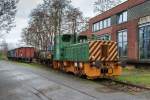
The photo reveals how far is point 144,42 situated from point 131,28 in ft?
10.4

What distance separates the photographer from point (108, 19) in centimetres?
4484

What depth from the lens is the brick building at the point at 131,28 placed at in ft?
110

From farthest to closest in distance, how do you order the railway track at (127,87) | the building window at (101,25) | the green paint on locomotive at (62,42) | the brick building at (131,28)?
the building window at (101,25) < the brick building at (131,28) < the green paint on locomotive at (62,42) < the railway track at (127,87)

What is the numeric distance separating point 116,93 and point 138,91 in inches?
44.5

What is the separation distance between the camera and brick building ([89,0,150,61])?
3355 centimetres

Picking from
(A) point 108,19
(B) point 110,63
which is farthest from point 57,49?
(A) point 108,19

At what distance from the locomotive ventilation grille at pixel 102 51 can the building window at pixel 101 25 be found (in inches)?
916

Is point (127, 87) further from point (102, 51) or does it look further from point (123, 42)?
point (123, 42)

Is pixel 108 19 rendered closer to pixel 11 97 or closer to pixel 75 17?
pixel 75 17

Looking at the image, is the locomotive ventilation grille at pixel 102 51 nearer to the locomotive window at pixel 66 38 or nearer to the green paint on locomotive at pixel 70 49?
the green paint on locomotive at pixel 70 49

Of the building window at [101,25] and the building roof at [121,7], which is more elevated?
Result: the building roof at [121,7]

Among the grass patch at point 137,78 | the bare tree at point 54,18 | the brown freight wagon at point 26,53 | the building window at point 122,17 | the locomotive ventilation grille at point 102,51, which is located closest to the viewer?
the grass patch at point 137,78

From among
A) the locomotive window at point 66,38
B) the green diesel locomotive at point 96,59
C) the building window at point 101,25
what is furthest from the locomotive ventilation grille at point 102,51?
the building window at point 101,25

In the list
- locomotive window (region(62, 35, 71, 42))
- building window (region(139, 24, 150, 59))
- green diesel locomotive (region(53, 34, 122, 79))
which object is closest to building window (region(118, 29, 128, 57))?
building window (region(139, 24, 150, 59))
